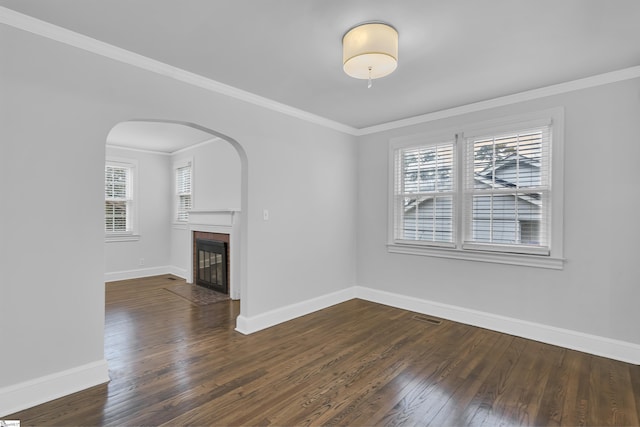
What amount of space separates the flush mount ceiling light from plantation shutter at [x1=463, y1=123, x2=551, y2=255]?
6.48 ft

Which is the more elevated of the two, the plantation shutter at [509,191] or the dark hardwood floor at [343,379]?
the plantation shutter at [509,191]

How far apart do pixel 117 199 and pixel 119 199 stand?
0.04m

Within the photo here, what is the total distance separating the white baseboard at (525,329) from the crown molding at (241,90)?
2.39m

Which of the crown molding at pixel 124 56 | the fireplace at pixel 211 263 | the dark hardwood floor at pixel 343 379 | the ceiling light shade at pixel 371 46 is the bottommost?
the dark hardwood floor at pixel 343 379

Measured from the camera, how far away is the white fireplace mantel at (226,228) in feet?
16.3

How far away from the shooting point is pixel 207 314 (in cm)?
412

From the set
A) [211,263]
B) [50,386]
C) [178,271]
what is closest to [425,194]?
[211,263]

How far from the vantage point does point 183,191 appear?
659 centimetres

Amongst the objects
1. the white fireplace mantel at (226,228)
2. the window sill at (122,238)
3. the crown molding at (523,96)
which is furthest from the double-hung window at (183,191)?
the crown molding at (523,96)

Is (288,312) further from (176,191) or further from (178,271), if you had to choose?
(176,191)

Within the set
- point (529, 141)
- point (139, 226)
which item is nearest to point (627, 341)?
point (529, 141)

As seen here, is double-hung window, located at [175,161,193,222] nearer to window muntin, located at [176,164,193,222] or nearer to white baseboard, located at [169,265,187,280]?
window muntin, located at [176,164,193,222]

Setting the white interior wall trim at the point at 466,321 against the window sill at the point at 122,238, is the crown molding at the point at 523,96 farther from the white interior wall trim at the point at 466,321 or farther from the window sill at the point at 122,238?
the window sill at the point at 122,238

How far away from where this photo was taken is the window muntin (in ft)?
21.2
